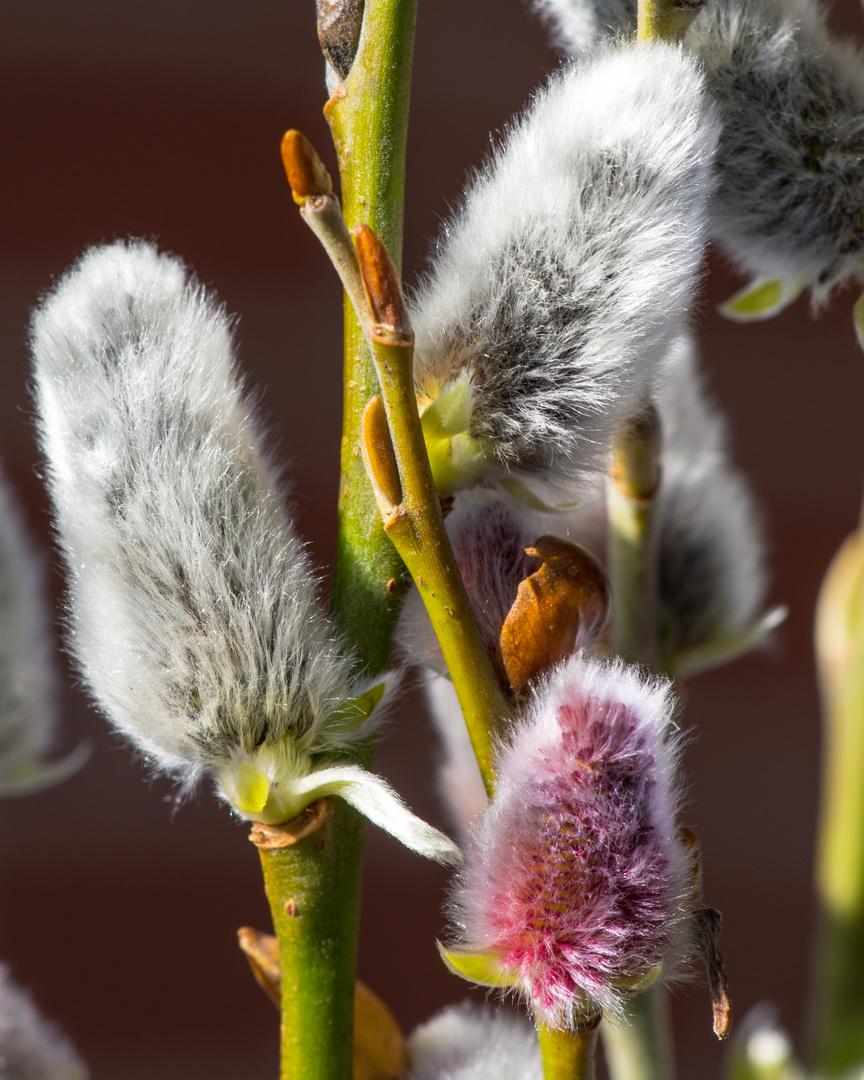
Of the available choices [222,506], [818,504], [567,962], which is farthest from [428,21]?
[567,962]

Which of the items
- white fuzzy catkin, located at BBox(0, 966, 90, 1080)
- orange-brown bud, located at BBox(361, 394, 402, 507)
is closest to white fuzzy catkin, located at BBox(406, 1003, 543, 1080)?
white fuzzy catkin, located at BBox(0, 966, 90, 1080)

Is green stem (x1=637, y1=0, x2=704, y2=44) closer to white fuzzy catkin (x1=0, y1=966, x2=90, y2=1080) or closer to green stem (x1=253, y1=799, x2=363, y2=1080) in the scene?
green stem (x1=253, y1=799, x2=363, y2=1080)

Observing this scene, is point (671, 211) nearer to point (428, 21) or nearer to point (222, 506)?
point (222, 506)

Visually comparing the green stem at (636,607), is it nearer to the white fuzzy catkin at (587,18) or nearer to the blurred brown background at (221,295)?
the white fuzzy catkin at (587,18)

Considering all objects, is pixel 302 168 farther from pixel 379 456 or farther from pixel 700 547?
pixel 700 547

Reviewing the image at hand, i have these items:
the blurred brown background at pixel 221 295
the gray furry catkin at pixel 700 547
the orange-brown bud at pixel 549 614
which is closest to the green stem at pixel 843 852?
the gray furry catkin at pixel 700 547
